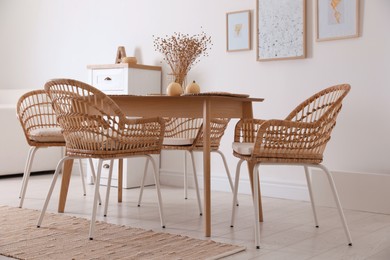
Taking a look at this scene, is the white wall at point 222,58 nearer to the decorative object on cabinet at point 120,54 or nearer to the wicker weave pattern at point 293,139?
the decorative object on cabinet at point 120,54

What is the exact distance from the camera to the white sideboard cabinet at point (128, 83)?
4301 mm

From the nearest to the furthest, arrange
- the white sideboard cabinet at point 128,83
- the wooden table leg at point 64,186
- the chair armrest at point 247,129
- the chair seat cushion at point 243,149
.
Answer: the chair seat cushion at point 243,149 → the chair armrest at point 247,129 → the wooden table leg at point 64,186 → the white sideboard cabinet at point 128,83

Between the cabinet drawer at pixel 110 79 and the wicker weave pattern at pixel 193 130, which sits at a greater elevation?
the cabinet drawer at pixel 110 79

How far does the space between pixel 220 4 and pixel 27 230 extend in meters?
2.42

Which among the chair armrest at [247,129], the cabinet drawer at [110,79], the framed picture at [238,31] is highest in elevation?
the framed picture at [238,31]

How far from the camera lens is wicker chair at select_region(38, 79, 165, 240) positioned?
2.49 m

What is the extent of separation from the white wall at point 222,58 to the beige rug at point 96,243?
1.56 meters

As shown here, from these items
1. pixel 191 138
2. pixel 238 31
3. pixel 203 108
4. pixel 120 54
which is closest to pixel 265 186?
pixel 191 138

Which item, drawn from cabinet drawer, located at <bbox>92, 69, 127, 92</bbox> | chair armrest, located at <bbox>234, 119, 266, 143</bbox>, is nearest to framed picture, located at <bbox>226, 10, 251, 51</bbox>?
cabinet drawer, located at <bbox>92, 69, 127, 92</bbox>

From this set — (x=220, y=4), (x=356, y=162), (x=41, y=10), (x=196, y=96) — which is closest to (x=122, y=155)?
(x=196, y=96)

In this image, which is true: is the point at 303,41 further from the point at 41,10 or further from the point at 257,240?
the point at 41,10

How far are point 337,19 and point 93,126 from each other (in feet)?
6.36

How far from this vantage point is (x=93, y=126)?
8.27 feet

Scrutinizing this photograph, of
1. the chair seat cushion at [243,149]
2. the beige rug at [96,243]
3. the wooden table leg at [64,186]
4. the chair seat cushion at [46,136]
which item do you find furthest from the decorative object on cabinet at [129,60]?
the chair seat cushion at [243,149]
